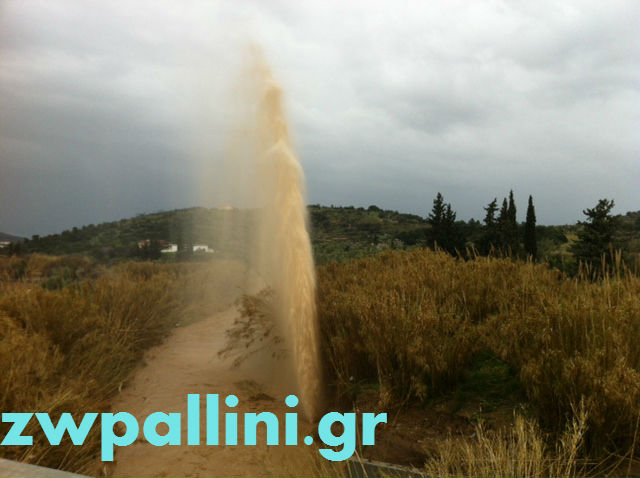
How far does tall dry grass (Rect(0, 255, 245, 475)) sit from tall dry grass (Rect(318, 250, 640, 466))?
3061 mm

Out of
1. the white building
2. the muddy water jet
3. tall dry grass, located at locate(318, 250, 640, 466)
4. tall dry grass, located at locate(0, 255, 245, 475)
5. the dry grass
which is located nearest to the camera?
the dry grass

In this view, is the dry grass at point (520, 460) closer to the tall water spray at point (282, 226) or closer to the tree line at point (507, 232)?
the tall water spray at point (282, 226)

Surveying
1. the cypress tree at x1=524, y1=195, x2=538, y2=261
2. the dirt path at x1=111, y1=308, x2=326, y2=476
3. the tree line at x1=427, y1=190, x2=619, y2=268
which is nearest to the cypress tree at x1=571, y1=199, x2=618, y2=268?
the tree line at x1=427, y1=190, x2=619, y2=268

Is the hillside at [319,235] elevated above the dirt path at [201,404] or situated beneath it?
elevated above

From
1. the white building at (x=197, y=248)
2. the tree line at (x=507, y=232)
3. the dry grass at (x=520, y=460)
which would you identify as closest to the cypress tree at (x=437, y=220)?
the tree line at (x=507, y=232)

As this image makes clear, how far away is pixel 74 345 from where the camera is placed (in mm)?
7137

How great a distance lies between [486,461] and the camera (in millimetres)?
3604

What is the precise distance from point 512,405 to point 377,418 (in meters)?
1.34

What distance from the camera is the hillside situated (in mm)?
24892

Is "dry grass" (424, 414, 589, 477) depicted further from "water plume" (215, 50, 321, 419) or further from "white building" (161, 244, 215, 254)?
"white building" (161, 244, 215, 254)

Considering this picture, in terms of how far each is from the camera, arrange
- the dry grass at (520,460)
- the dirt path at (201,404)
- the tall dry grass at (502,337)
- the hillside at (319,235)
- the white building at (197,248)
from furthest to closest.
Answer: the white building at (197,248) < the hillside at (319,235) < the dirt path at (201,404) < the tall dry grass at (502,337) < the dry grass at (520,460)

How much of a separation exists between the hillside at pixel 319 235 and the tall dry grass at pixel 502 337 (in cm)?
822

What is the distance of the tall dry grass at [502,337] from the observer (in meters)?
3.92

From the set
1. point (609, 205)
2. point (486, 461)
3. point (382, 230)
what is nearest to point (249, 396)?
point (486, 461)
